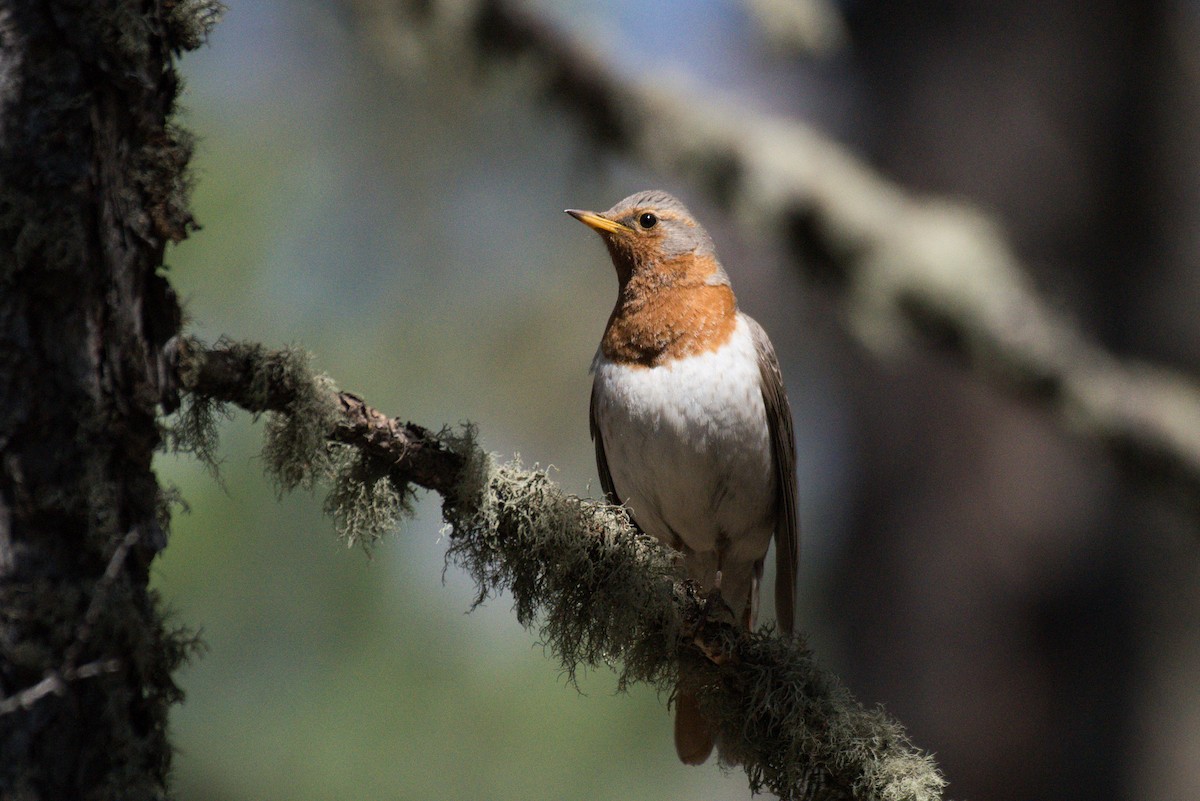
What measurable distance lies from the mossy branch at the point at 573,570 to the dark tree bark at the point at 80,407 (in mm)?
210

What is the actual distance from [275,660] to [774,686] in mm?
5428

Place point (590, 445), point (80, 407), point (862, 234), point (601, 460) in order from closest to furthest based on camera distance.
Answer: point (80, 407), point (601, 460), point (862, 234), point (590, 445)

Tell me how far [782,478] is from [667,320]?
2.61 feet

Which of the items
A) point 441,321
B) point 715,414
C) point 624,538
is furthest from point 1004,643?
point 441,321

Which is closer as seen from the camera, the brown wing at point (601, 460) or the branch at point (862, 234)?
the brown wing at point (601, 460)

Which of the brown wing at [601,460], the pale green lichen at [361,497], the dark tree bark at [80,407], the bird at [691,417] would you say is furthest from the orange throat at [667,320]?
the dark tree bark at [80,407]

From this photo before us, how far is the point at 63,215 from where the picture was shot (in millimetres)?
2018

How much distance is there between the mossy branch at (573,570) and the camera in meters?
2.44

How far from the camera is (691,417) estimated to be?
423 centimetres

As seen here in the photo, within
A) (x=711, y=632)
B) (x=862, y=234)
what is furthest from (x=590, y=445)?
(x=711, y=632)

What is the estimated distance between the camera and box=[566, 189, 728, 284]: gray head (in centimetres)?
481

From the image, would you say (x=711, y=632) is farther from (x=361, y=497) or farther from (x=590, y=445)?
(x=590, y=445)

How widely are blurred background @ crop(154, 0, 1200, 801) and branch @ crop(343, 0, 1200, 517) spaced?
13cm

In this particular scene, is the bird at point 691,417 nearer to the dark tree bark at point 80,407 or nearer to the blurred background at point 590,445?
the blurred background at point 590,445
